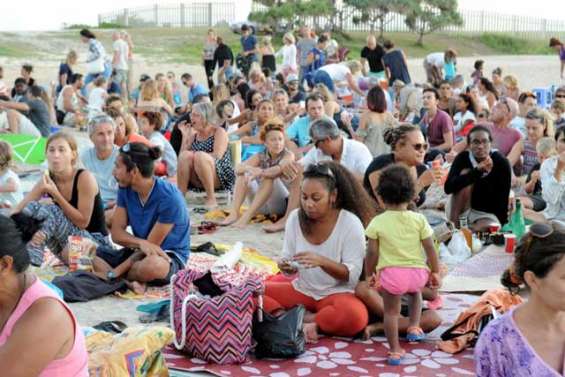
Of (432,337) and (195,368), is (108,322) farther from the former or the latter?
(432,337)

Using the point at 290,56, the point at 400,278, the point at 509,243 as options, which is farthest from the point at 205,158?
the point at 290,56

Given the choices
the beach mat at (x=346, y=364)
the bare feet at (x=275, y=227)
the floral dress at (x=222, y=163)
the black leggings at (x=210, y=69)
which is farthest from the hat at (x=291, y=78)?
the beach mat at (x=346, y=364)

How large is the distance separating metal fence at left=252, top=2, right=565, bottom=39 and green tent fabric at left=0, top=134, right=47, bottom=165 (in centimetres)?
3562

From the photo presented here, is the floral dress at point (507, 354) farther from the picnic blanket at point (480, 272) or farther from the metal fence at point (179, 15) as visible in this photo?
the metal fence at point (179, 15)

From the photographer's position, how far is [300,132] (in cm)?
1105

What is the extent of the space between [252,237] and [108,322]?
3123 millimetres

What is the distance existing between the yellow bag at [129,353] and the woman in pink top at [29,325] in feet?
3.58

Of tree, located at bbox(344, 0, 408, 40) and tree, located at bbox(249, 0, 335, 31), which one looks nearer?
tree, located at bbox(249, 0, 335, 31)

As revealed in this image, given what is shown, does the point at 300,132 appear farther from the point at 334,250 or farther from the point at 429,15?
the point at 429,15

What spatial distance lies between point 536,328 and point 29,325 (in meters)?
1.70

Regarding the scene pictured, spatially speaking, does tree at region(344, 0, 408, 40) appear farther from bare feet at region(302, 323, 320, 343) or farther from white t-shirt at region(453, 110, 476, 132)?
bare feet at region(302, 323, 320, 343)

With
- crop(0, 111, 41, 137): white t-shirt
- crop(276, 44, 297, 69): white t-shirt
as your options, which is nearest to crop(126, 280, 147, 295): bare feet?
crop(0, 111, 41, 137): white t-shirt

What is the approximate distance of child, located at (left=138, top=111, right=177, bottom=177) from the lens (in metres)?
10.2

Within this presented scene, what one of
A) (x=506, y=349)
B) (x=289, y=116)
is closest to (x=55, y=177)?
(x=506, y=349)
